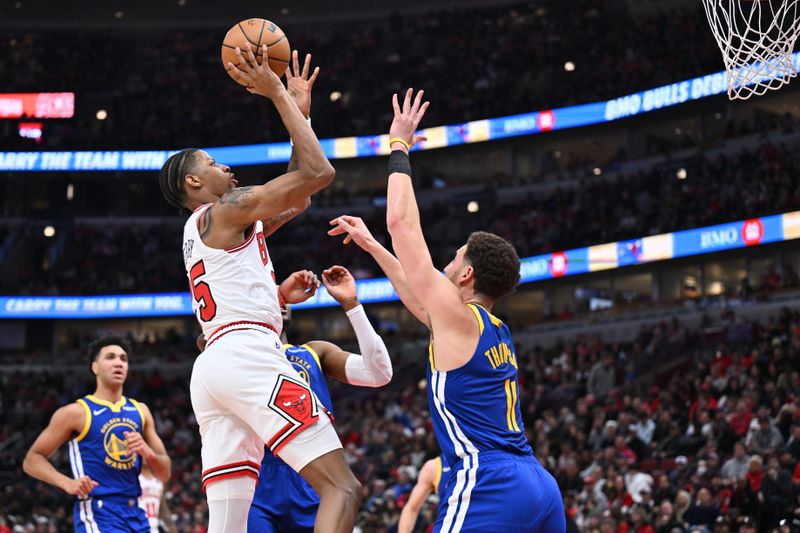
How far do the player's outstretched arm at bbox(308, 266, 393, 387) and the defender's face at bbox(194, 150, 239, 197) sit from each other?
77cm

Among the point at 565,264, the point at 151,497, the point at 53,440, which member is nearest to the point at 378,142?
the point at 565,264

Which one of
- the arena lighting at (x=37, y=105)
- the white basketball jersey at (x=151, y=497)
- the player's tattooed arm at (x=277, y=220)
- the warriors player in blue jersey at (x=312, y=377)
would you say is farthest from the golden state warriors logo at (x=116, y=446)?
the arena lighting at (x=37, y=105)

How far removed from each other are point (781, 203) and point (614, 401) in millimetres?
8221

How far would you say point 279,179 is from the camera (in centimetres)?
496

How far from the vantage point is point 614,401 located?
1959 centimetres

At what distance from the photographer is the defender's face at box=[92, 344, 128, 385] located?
752cm

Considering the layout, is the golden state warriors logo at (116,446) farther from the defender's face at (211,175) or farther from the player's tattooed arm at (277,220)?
the defender's face at (211,175)

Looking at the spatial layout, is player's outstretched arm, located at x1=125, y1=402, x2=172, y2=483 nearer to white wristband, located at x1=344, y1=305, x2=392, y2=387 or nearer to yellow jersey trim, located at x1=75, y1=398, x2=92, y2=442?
yellow jersey trim, located at x1=75, y1=398, x2=92, y2=442

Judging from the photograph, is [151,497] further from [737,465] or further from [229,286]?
[737,465]

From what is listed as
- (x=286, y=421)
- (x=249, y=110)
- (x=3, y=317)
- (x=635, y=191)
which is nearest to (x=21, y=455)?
(x=3, y=317)

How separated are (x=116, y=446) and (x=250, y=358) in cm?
284

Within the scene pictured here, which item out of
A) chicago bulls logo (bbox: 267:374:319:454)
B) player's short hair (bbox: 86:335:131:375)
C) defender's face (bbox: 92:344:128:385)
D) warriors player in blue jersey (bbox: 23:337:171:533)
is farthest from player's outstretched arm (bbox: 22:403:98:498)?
chicago bulls logo (bbox: 267:374:319:454)

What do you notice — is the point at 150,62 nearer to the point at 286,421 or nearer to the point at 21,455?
the point at 21,455

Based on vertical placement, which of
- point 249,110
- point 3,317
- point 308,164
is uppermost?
point 249,110
